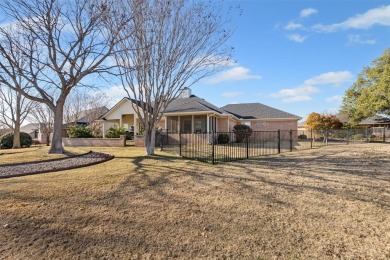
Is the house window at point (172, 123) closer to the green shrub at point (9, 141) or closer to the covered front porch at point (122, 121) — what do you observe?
the covered front porch at point (122, 121)

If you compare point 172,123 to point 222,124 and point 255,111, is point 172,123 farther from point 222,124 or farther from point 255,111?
point 255,111

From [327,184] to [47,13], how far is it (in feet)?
40.7

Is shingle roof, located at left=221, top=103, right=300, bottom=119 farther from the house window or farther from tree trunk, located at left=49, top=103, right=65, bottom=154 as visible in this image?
tree trunk, located at left=49, top=103, right=65, bottom=154

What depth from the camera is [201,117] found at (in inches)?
926

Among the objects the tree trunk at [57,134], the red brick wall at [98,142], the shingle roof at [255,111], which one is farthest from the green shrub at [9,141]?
the shingle roof at [255,111]

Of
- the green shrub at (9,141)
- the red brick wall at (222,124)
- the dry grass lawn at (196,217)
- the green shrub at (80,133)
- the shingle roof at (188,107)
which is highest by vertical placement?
the shingle roof at (188,107)

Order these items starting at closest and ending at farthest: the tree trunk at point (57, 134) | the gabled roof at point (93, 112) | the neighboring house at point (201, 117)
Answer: the tree trunk at point (57, 134)
the neighboring house at point (201, 117)
the gabled roof at point (93, 112)

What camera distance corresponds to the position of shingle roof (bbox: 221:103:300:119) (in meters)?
28.1

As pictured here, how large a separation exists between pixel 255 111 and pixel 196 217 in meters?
26.4

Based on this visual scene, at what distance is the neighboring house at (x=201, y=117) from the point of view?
22172mm

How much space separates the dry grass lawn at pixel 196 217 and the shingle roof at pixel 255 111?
2122 cm

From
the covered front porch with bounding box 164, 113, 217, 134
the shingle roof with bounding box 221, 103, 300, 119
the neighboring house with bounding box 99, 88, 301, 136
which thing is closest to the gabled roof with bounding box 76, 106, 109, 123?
the neighboring house with bounding box 99, 88, 301, 136

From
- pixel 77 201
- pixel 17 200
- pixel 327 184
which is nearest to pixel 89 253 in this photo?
pixel 77 201

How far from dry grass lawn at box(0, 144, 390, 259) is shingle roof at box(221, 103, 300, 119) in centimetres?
2122
